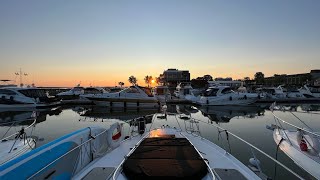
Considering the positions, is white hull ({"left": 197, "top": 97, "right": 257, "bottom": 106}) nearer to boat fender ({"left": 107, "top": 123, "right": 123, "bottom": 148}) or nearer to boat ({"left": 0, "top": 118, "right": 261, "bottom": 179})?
boat fender ({"left": 107, "top": 123, "right": 123, "bottom": 148})

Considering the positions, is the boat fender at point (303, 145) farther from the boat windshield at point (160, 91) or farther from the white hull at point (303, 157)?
the boat windshield at point (160, 91)

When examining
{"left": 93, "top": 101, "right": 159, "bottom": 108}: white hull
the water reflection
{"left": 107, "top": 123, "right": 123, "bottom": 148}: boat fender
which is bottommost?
the water reflection

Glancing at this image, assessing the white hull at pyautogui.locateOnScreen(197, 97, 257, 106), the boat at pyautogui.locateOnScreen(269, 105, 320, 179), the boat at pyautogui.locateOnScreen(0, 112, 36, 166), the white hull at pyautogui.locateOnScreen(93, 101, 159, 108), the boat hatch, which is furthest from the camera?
the white hull at pyautogui.locateOnScreen(197, 97, 257, 106)

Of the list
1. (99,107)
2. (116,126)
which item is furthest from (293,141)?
(99,107)

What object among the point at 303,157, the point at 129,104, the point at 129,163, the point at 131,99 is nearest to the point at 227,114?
the point at 131,99

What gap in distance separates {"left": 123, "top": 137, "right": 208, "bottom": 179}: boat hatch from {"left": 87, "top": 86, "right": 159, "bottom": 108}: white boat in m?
28.4

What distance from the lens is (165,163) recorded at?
467 centimetres

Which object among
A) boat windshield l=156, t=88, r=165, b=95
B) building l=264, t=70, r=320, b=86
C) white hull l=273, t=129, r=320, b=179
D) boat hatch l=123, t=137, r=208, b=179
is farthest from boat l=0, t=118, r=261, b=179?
building l=264, t=70, r=320, b=86

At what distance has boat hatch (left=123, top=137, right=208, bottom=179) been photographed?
13.8 feet

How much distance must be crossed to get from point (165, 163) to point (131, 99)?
98.3ft

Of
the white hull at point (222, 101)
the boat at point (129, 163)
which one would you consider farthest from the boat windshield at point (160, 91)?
the boat at point (129, 163)

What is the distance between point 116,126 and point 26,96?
28352mm

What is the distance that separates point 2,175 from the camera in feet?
12.6

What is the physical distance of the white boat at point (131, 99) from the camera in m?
34.4
